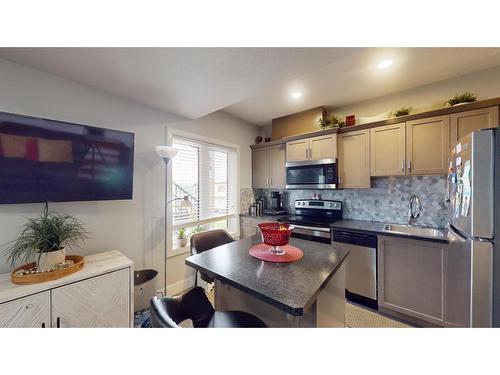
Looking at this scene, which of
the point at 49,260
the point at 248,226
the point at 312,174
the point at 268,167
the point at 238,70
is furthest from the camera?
the point at 268,167

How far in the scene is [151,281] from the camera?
→ 1824 mm

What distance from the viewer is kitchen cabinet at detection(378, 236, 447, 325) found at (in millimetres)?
1628

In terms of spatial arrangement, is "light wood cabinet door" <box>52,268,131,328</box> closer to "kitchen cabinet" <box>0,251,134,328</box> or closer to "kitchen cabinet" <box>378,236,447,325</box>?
"kitchen cabinet" <box>0,251,134,328</box>

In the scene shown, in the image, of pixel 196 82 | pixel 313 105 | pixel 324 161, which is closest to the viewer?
pixel 196 82

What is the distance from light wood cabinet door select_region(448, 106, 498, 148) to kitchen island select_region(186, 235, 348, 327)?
1672 mm

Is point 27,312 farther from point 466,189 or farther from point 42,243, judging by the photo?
point 466,189

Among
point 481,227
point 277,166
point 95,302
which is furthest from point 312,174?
point 95,302

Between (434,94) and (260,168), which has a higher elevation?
(434,94)

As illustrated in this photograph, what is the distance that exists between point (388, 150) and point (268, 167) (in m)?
1.66

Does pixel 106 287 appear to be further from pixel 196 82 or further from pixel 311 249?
pixel 196 82

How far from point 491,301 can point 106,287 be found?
244cm

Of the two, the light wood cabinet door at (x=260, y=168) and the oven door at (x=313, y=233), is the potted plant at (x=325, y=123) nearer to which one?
the light wood cabinet door at (x=260, y=168)

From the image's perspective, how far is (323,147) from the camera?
8.16ft

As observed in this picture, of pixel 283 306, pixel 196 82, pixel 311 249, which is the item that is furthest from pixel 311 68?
pixel 283 306
